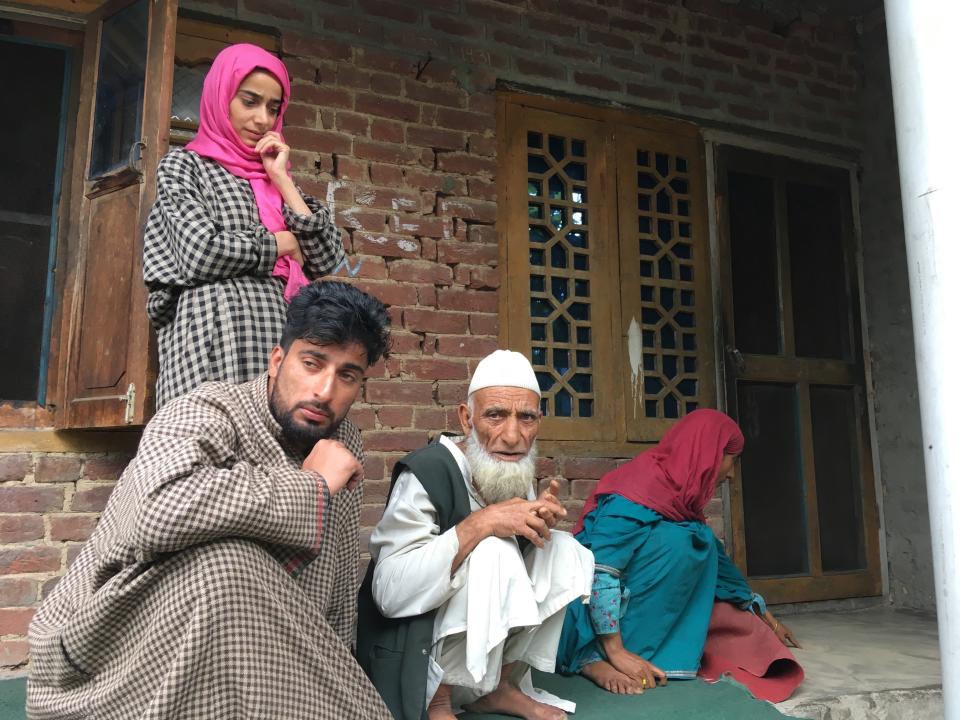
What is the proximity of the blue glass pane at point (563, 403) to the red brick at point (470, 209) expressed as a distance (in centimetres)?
88

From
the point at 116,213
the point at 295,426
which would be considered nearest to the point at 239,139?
the point at 116,213

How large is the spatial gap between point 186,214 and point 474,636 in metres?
1.44

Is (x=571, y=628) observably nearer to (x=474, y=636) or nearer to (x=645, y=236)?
(x=474, y=636)

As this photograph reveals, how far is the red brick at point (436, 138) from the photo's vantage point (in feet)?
13.2

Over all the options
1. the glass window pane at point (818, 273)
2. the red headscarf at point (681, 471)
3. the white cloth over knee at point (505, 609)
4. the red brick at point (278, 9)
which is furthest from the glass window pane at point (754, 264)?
the white cloth over knee at point (505, 609)

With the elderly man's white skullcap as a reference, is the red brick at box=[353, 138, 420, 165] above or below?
above

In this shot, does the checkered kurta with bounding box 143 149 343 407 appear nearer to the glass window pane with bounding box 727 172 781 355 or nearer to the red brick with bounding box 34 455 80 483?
the red brick with bounding box 34 455 80 483

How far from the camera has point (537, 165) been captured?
440 cm

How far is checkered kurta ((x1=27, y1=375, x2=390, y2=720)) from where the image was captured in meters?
1.82

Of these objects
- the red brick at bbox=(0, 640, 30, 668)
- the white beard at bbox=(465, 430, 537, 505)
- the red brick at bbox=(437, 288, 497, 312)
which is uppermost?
the red brick at bbox=(437, 288, 497, 312)

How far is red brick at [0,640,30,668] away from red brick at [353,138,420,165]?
229 cm

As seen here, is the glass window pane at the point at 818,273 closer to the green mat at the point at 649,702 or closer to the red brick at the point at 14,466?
the green mat at the point at 649,702

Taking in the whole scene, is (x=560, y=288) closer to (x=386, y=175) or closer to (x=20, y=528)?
(x=386, y=175)

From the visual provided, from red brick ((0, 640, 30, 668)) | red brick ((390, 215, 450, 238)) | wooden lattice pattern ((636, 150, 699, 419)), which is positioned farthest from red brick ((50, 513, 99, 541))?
wooden lattice pattern ((636, 150, 699, 419))
